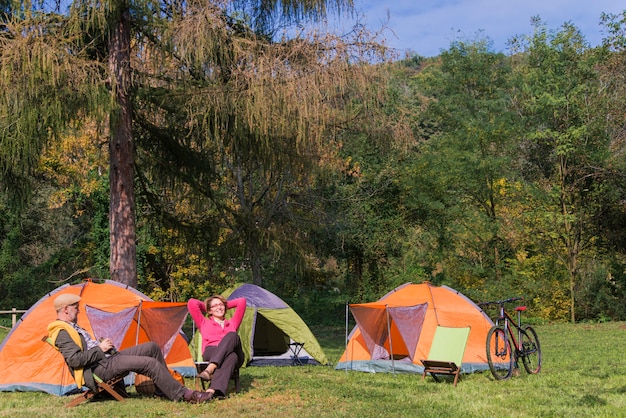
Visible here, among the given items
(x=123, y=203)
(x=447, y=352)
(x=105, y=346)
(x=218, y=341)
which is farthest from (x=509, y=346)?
(x=123, y=203)

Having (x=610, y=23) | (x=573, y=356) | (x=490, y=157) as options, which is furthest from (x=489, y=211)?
(x=573, y=356)

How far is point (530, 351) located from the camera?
8.50 m

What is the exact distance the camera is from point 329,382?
8.01 metres

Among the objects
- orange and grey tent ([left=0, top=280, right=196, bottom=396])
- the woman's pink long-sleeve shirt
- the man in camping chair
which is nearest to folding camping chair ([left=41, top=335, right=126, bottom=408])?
the man in camping chair

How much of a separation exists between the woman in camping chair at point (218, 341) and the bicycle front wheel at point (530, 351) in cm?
359

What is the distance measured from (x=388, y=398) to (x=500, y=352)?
2.38 metres

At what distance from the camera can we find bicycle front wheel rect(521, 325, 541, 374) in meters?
8.47

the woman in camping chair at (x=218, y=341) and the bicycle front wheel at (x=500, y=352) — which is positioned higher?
the woman in camping chair at (x=218, y=341)

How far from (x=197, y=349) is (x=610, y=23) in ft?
54.7

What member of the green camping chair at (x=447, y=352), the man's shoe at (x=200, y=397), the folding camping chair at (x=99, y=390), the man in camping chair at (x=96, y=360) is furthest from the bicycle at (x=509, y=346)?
the folding camping chair at (x=99, y=390)

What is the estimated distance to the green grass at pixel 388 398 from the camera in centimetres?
592

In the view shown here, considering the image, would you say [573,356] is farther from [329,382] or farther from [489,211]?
[489,211]

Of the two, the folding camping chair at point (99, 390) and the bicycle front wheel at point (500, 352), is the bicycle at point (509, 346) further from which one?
the folding camping chair at point (99, 390)

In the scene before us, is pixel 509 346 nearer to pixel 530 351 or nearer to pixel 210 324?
pixel 530 351
